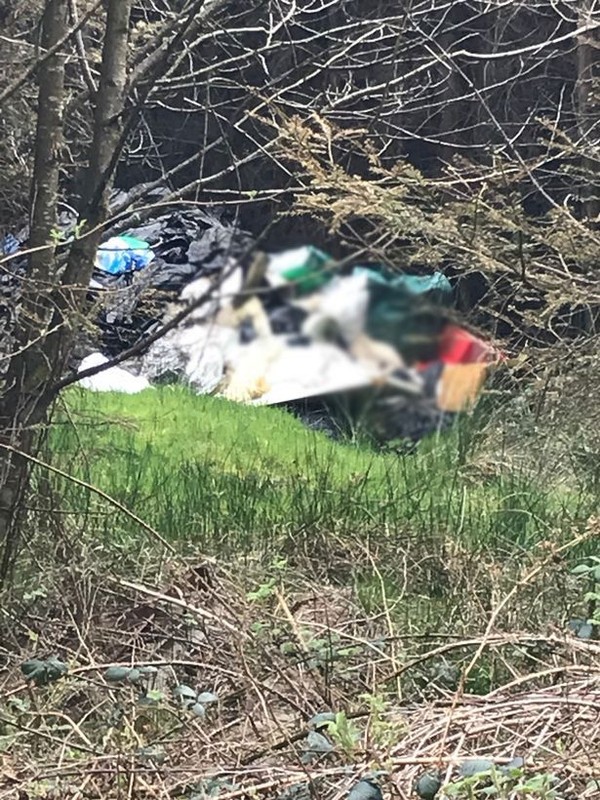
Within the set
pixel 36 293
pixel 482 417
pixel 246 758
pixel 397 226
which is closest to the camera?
pixel 246 758

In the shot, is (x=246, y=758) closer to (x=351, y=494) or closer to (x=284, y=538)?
(x=284, y=538)

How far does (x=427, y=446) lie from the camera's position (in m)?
3.17

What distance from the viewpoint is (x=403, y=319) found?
3.81ft

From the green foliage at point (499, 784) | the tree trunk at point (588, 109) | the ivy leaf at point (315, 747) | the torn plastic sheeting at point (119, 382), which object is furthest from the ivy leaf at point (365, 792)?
the torn plastic sheeting at point (119, 382)

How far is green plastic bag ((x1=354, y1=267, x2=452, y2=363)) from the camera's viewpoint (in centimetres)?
115

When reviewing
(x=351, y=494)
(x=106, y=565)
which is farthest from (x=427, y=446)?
(x=106, y=565)

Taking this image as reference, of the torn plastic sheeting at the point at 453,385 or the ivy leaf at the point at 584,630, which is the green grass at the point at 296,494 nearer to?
the ivy leaf at the point at 584,630

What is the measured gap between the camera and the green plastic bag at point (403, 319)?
3.77ft

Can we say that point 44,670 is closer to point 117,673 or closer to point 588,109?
point 117,673

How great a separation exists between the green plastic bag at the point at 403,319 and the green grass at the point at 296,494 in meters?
1.69

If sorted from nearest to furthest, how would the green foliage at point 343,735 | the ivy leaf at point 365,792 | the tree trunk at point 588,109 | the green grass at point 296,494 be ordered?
the ivy leaf at point 365,792
the green foliage at point 343,735
the green grass at point 296,494
the tree trunk at point 588,109

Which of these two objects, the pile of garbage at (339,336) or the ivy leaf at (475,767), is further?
the ivy leaf at (475,767)

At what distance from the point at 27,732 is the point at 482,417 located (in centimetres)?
250

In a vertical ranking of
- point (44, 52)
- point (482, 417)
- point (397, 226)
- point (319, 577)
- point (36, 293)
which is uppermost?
point (44, 52)
